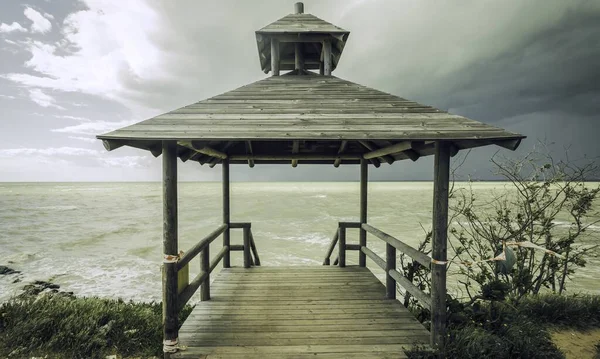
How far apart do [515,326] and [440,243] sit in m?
2.28

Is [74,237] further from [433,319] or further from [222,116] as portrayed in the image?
[433,319]

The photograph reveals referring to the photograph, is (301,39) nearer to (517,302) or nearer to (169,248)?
(169,248)

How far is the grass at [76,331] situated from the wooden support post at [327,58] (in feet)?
18.8

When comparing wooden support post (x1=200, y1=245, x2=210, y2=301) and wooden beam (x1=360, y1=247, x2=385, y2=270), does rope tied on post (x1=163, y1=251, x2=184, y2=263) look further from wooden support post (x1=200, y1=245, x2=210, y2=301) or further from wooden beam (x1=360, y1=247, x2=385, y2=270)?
wooden beam (x1=360, y1=247, x2=385, y2=270)

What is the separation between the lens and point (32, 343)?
4.30 m

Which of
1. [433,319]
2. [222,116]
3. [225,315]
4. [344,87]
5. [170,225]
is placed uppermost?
[344,87]

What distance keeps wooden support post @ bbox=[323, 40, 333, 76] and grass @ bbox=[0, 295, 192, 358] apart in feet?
18.8

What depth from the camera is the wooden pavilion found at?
354 cm

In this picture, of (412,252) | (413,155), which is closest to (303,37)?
(413,155)

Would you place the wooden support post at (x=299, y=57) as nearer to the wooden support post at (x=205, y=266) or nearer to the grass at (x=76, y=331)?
the wooden support post at (x=205, y=266)

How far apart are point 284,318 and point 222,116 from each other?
3.20 meters

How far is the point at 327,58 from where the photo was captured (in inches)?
238

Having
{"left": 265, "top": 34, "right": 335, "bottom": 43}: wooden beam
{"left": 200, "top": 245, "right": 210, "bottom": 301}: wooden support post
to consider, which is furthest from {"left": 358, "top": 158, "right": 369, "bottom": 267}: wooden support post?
{"left": 200, "top": 245, "right": 210, "bottom": 301}: wooden support post

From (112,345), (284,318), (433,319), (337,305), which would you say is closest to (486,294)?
(433,319)
